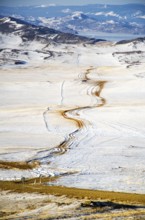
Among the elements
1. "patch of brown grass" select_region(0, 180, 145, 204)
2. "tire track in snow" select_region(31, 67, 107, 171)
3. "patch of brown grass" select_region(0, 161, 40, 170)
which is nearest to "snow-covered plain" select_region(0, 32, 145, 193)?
"tire track in snow" select_region(31, 67, 107, 171)

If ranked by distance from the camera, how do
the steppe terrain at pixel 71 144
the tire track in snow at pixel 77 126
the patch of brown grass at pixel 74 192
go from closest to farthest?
the steppe terrain at pixel 71 144 < the patch of brown grass at pixel 74 192 < the tire track in snow at pixel 77 126

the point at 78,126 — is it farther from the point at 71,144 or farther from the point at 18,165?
the point at 18,165

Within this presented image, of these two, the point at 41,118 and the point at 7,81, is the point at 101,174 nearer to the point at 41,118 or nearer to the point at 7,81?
the point at 41,118

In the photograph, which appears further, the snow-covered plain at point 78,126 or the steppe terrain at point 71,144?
the snow-covered plain at point 78,126

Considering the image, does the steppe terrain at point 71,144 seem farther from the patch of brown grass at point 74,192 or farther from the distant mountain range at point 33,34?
the distant mountain range at point 33,34

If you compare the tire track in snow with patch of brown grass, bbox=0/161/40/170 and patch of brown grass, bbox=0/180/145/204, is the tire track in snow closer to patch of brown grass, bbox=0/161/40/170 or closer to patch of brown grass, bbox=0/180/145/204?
patch of brown grass, bbox=0/161/40/170

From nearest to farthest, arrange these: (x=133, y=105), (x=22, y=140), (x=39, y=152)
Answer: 1. (x=39, y=152)
2. (x=22, y=140)
3. (x=133, y=105)

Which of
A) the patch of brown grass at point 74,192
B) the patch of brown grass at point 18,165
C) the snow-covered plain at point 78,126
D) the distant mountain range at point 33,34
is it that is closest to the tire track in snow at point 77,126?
the snow-covered plain at point 78,126

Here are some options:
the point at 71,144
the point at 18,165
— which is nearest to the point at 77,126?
the point at 71,144

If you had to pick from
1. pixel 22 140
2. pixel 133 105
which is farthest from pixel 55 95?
pixel 22 140
